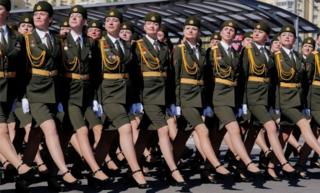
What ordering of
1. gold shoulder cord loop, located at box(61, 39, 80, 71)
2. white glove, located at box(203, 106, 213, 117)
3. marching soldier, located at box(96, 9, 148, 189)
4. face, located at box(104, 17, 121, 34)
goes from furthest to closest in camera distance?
1. white glove, located at box(203, 106, 213, 117)
2. face, located at box(104, 17, 121, 34)
3. marching soldier, located at box(96, 9, 148, 189)
4. gold shoulder cord loop, located at box(61, 39, 80, 71)

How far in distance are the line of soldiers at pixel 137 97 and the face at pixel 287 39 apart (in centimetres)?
1

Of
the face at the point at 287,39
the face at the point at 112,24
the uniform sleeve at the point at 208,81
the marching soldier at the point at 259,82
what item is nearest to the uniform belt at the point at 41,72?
the face at the point at 112,24

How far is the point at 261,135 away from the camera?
330 inches

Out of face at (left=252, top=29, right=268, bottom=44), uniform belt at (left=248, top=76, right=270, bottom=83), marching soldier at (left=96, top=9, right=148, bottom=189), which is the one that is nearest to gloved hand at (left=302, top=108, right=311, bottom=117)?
uniform belt at (left=248, top=76, right=270, bottom=83)

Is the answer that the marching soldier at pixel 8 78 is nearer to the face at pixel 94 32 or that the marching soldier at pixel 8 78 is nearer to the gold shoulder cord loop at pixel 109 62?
the gold shoulder cord loop at pixel 109 62

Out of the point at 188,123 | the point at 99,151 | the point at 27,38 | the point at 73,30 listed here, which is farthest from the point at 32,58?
the point at 188,123

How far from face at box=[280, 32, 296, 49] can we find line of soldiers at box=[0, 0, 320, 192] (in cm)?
1

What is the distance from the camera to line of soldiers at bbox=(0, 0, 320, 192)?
605 centimetres

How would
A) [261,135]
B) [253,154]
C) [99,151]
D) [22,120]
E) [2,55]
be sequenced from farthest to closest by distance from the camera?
1. [253,154]
2. [261,135]
3. [99,151]
4. [22,120]
5. [2,55]

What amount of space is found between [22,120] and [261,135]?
3.27 metres

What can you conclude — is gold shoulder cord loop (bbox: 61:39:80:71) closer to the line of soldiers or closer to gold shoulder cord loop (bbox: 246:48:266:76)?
the line of soldiers

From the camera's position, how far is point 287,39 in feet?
25.4

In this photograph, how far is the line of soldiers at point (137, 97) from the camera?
6.05 metres

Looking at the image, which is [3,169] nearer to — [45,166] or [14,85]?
[45,166]
